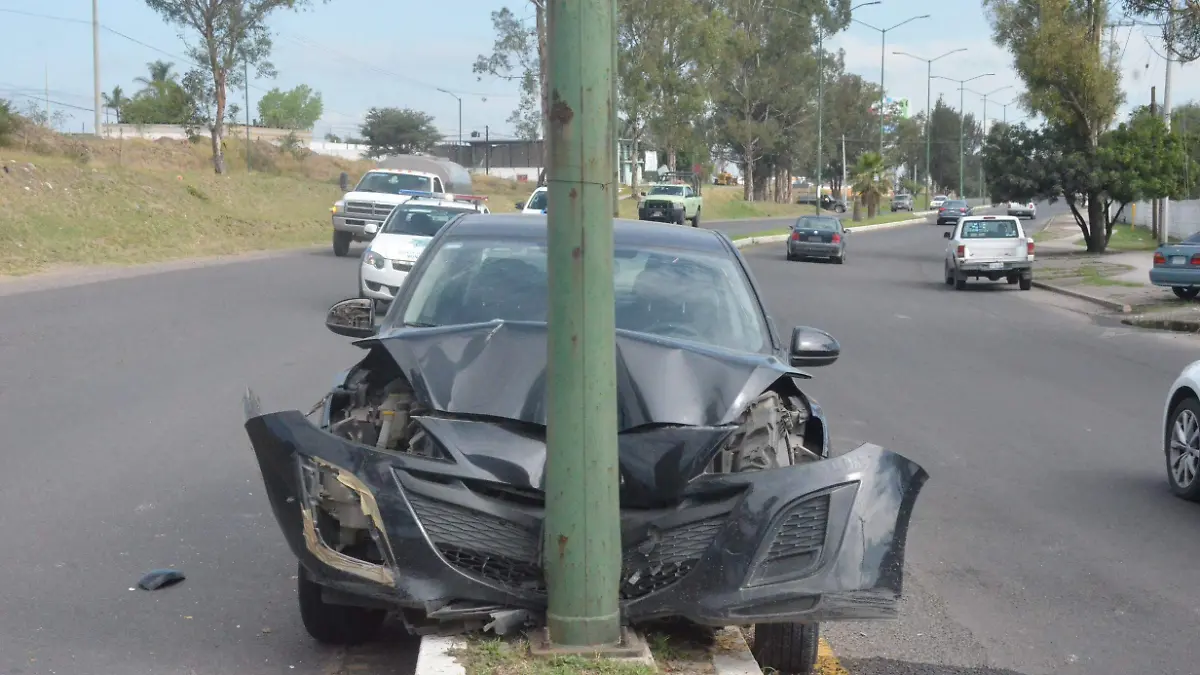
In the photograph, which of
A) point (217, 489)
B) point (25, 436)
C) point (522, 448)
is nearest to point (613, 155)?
point (522, 448)

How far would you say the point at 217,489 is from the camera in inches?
310

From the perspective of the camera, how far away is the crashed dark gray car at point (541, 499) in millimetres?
4234

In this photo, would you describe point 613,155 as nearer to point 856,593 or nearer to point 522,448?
point 522,448

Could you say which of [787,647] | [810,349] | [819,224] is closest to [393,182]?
[819,224]

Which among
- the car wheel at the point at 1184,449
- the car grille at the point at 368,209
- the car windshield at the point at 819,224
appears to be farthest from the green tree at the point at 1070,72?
the car wheel at the point at 1184,449

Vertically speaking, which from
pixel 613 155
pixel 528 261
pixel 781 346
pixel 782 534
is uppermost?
pixel 613 155

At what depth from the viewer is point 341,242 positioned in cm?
3231

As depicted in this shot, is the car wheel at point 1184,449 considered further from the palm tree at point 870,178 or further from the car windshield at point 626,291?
the palm tree at point 870,178

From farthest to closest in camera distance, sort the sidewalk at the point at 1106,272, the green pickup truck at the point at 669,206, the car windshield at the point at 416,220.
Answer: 1. the green pickup truck at the point at 669,206
2. the sidewalk at the point at 1106,272
3. the car windshield at the point at 416,220

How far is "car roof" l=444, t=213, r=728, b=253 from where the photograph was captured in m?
6.42

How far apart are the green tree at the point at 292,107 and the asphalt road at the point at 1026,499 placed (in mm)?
124593

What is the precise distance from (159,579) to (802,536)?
10.4ft

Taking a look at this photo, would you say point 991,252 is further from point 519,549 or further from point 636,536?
point 519,549

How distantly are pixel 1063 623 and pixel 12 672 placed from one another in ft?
14.2
